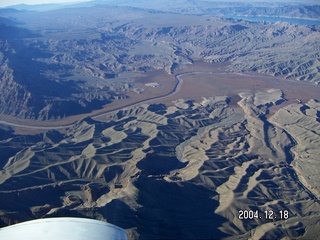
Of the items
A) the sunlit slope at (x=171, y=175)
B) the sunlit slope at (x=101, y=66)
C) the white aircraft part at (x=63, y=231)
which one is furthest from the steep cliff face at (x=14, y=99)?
the white aircraft part at (x=63, y=231)

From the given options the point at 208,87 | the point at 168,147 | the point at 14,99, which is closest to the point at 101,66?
the point at 208,87

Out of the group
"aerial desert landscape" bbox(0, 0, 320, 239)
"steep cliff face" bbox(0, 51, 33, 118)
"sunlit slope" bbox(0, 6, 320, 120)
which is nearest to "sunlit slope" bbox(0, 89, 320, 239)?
"aerial desert landscape" bbox(0, 0, 320, 239)

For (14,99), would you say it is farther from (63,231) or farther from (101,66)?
(63,231)

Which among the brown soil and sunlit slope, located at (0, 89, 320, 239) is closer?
sunlit slope, located at (0, 89, 320, 239)

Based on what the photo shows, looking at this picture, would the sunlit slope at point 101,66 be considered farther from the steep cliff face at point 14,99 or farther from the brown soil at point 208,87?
the brown soil at point 208,87

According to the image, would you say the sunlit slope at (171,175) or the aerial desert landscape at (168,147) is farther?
the aerial desert landscape at (168,147)

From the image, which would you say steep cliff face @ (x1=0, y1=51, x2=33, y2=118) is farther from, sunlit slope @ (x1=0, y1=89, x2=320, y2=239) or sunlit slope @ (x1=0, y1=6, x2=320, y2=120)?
sunlit slope @ (x1=0, y1=89, x2=320, y2=239)

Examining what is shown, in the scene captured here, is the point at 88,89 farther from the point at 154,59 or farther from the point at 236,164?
the point at 236,164
